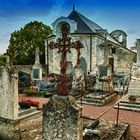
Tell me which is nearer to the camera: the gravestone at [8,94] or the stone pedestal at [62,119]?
the stone pedestal at [62,119]

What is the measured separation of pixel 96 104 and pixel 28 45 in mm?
25009

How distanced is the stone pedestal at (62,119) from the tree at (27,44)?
3114cm

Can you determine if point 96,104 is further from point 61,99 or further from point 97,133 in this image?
point 61,99

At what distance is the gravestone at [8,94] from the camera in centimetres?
834

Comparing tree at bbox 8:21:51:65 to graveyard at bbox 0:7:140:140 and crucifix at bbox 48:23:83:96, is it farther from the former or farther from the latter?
crucifix at bbox 48:23:83:96

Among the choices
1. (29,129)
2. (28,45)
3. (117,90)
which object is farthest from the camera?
(28,45)

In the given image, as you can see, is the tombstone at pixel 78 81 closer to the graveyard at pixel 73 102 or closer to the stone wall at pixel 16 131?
the graveyard at pixel 73 102

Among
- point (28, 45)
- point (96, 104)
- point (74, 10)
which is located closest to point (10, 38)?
point (28, 45)

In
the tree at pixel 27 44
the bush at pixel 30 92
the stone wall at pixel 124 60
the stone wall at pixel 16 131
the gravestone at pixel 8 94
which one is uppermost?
the tree at pixel 27 44

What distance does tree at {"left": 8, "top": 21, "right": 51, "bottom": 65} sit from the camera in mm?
36875

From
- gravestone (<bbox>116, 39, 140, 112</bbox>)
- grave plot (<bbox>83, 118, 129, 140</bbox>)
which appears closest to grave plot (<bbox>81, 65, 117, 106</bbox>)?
gravestone (<bbox>116, 39, 140, 112</bbox>)

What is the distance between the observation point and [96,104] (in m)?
14.7

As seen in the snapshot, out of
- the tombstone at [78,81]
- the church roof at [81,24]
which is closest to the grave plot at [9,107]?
the tombstone at [78,81]

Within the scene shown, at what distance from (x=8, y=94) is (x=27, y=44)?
97.7ft
